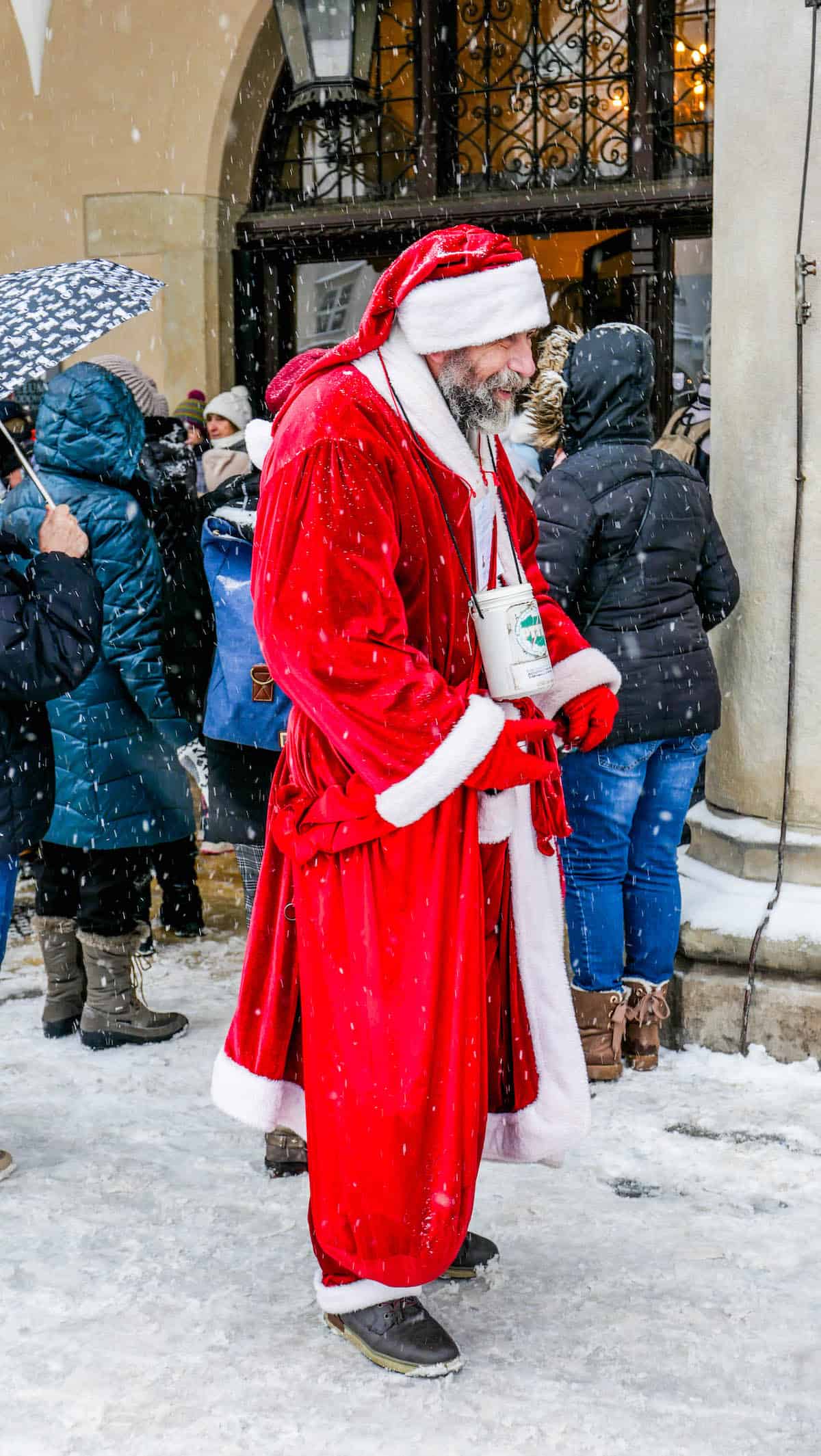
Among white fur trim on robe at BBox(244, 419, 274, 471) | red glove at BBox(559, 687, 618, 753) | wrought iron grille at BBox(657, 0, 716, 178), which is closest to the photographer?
red glove at BBox(559, 687, 618, 753)

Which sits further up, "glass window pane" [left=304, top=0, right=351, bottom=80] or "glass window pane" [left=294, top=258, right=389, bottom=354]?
"glass window pane" [left=304, top=0, right=351, bottom=80]

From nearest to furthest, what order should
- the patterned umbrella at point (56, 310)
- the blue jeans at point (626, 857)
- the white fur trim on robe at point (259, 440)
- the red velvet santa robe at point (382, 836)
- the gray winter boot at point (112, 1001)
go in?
the red velvet santa robe at point (382, 836)
the white fur trim on robe at point (259, 440)
the patterned umbrella at point (56, 310)
the blue jeans at point (626, 857)
the gray winter boot at point (112, 1001)

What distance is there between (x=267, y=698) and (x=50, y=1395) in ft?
5.50

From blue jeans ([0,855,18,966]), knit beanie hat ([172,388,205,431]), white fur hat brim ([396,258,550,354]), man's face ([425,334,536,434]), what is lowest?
blue jeans ([0,855,18,966])

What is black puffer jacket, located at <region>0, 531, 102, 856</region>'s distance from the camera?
341cm

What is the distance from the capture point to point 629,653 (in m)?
4.20

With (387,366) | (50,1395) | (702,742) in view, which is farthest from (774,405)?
(50,1395)

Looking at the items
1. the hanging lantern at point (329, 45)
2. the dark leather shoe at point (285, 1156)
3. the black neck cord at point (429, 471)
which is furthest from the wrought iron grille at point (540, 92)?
the dark leather shoe at point (285, 1156)

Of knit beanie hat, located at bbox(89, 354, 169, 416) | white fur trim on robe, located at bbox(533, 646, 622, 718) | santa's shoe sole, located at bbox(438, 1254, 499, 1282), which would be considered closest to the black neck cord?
white fur trim on robe, located at bbox(533, 646, 622, 718)

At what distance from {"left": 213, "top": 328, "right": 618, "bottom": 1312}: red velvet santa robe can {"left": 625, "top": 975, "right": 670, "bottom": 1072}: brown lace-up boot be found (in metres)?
1.40

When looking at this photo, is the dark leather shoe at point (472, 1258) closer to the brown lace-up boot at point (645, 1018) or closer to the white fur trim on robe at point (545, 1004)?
the white fur trim on robe at point (545, 1004)

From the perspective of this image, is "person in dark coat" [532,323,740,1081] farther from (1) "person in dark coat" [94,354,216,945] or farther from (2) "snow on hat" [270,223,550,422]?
(2) "snow on hat" [270,223,550,422]

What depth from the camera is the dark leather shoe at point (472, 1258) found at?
3207mm

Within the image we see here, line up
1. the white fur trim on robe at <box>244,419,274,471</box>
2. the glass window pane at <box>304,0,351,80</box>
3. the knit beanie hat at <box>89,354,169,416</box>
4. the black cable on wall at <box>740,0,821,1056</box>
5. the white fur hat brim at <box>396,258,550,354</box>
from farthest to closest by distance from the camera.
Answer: the glass window pane at <box>304,0,351,80</box> → the knit beanie hat at <box>89,354,169,416</box> → the black cable on wall at <box>740,0,821,1056</box> → the white fur trim on robe at <box>244,419,274,471</box> → the white fur hat brim at <box>396,258,550,354</box>
